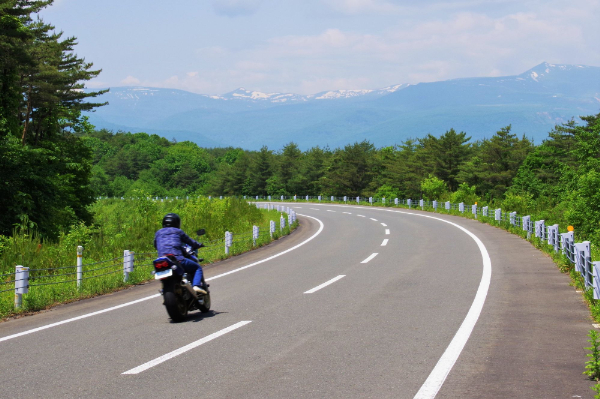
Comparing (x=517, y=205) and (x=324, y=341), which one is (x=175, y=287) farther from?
(x=517, y=205)

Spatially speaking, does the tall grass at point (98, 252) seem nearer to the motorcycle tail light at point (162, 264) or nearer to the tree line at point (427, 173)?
the motorcycle tail light at point (162, 264)

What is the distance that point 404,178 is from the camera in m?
81.0

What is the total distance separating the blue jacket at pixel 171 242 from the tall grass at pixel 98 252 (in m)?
3.03

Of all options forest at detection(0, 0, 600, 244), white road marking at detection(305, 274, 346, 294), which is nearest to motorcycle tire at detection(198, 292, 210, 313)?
white road marking at detection(305, 274, 346, 294)

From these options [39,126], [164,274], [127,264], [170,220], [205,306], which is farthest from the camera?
[39,126]

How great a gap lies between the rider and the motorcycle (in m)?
0.09

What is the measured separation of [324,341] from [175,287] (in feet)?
8.11

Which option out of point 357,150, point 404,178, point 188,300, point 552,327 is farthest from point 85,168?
point 357,150

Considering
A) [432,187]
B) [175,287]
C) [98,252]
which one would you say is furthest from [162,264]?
[432,187]

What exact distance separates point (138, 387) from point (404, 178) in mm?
77702

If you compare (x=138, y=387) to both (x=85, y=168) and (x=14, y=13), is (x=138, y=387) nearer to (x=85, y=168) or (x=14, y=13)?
(x=14, y=13)

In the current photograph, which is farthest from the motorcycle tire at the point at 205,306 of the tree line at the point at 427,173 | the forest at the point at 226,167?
the tree line at the point at 427,173

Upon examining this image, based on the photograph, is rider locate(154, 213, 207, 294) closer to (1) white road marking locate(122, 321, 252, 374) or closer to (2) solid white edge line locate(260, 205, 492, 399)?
(1) white road marking locate(122, 321, 252, 374)

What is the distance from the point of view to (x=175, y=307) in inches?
322
